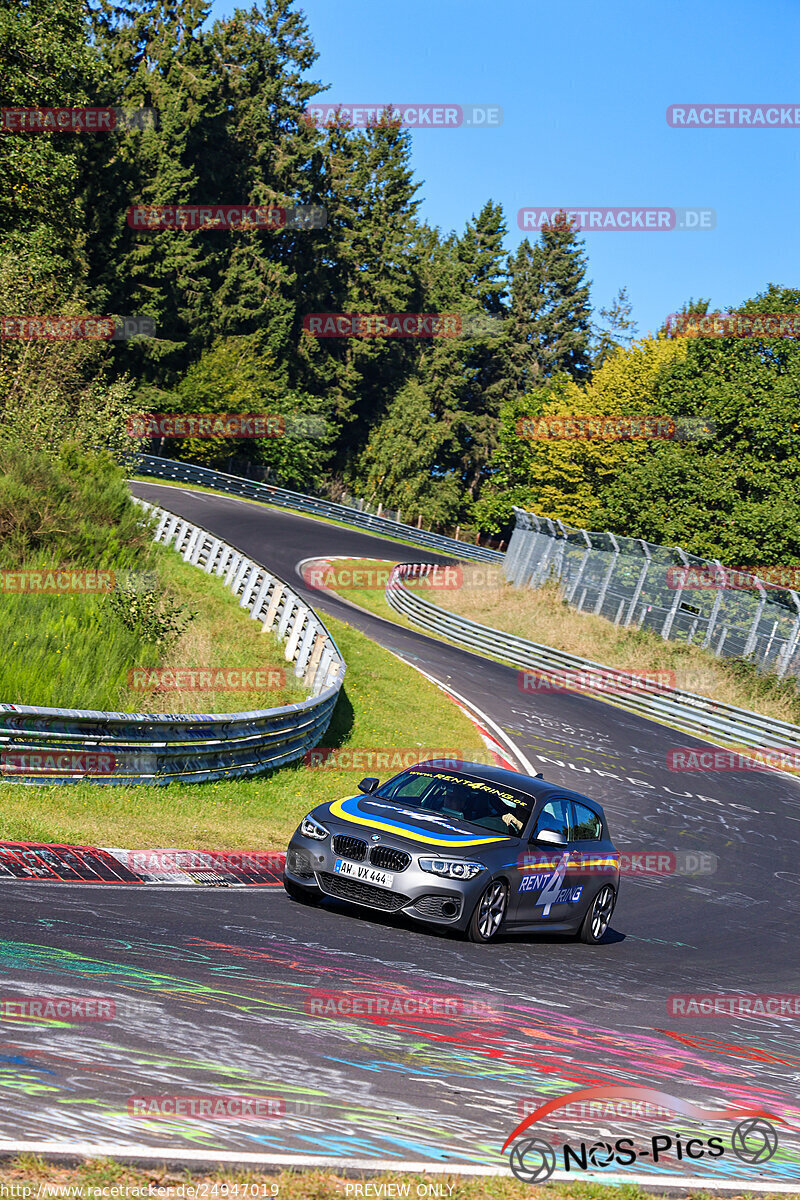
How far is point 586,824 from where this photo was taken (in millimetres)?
11977

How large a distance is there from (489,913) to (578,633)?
29.1 meters

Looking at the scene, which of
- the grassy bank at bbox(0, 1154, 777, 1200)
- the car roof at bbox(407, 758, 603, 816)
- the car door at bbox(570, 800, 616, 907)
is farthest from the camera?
the car door at bbox(570, 800, 616, 907)

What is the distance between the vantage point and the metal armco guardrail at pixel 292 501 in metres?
56.9

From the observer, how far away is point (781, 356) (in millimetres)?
49844

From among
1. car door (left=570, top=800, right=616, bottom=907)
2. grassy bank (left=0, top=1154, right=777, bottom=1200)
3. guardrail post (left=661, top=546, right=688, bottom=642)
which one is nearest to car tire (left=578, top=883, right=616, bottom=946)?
car door (left=570, top=800, right=616, bottom=907)

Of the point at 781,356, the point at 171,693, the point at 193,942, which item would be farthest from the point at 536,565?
the point at 193,942

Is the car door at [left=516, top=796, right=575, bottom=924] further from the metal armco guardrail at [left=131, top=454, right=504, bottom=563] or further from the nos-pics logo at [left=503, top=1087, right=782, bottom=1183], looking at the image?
Answer: the metal armco guardrail at [left=131, top=454, right=504, bottom=563]

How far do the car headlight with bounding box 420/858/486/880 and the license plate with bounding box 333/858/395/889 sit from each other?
0.97 ft

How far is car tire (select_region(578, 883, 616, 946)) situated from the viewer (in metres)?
11.6

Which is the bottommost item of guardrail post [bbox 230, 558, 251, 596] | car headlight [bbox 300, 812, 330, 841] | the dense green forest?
car headlight [bbox 300, 812, 330, 841]

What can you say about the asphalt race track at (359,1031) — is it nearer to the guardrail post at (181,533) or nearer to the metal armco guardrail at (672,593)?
the guardrail post at (181,533)

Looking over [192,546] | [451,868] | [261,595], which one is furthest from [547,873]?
[192,546]

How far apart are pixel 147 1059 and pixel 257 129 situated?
86.7 meters

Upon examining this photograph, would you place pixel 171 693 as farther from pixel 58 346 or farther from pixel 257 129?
pixel 257 129
